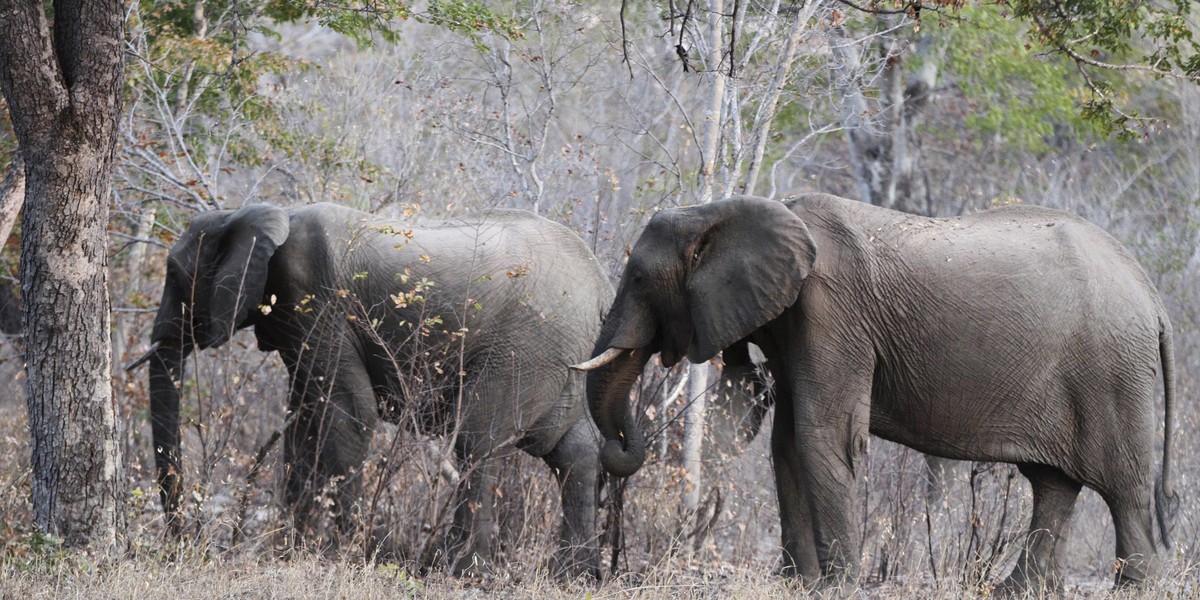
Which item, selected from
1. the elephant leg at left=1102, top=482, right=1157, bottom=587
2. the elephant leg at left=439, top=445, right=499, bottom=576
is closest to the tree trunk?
the elephant leg at left=439, top=445, right=499, bottom=576

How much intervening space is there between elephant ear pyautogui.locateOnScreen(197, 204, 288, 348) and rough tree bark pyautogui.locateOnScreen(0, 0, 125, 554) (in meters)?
1.67

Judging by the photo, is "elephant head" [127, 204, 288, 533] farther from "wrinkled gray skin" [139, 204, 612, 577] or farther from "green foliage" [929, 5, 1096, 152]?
"green foliage" [929, 5, 1096, 152]

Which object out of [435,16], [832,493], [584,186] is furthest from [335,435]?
[584,186]

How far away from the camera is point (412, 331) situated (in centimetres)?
892

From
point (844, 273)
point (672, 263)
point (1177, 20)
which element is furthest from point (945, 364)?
point (1177, 20)

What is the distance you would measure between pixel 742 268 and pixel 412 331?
8.41 feet

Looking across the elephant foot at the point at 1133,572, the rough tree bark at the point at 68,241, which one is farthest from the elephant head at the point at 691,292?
the rough tree bark at the point at 68,241

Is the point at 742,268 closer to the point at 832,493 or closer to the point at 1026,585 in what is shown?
the point at 832,493

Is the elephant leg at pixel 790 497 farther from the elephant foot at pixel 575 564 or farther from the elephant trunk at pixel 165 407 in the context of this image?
the elephant trunk at pixel 165 407

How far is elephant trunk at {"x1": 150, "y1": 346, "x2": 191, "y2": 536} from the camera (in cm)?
920

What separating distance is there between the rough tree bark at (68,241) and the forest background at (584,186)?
9.6 inches

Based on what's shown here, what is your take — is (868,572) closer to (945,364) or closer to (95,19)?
(945,364)

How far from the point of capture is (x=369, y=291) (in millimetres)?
9250

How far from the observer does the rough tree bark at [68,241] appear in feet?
22.8
